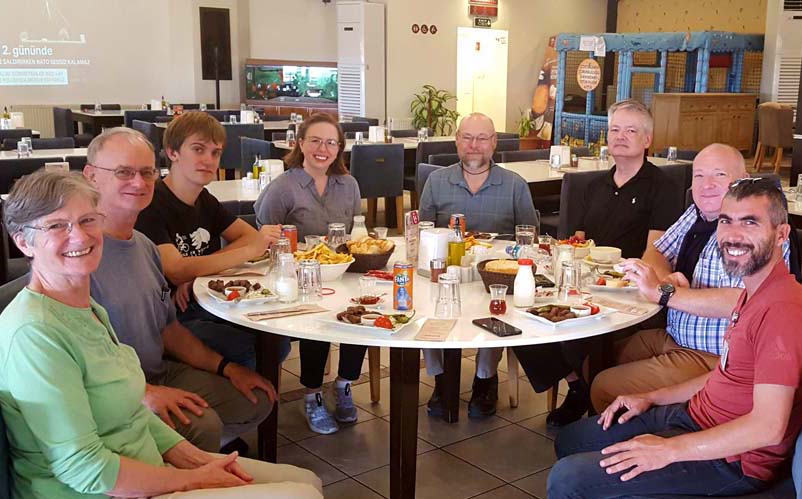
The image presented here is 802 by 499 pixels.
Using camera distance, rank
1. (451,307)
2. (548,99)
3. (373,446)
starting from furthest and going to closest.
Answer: (548,99) → (373,446) → (451,307)

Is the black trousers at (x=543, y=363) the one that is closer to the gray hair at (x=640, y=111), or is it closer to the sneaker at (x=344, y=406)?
the sneaker at (x=344, y=406)

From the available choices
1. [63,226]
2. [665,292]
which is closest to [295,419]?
[665,292]

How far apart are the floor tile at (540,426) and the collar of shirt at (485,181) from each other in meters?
1.10

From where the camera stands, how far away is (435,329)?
→ 259cm

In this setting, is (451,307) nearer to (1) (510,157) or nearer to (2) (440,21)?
(1) (510,157)

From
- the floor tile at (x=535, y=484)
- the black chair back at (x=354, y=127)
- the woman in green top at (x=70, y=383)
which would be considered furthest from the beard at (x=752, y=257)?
the black chair back at (x=354, y=127)

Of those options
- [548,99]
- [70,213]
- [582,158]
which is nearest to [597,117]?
[548,99]

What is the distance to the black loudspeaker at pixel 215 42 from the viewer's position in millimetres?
12195

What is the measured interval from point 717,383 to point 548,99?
11773mm

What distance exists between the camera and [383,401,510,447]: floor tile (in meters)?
3.54

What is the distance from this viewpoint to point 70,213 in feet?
6.09

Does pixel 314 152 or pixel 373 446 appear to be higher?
pixel 314 152

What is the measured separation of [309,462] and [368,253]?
84cm

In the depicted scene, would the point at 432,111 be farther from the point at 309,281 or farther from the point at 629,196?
the point at 309,281
